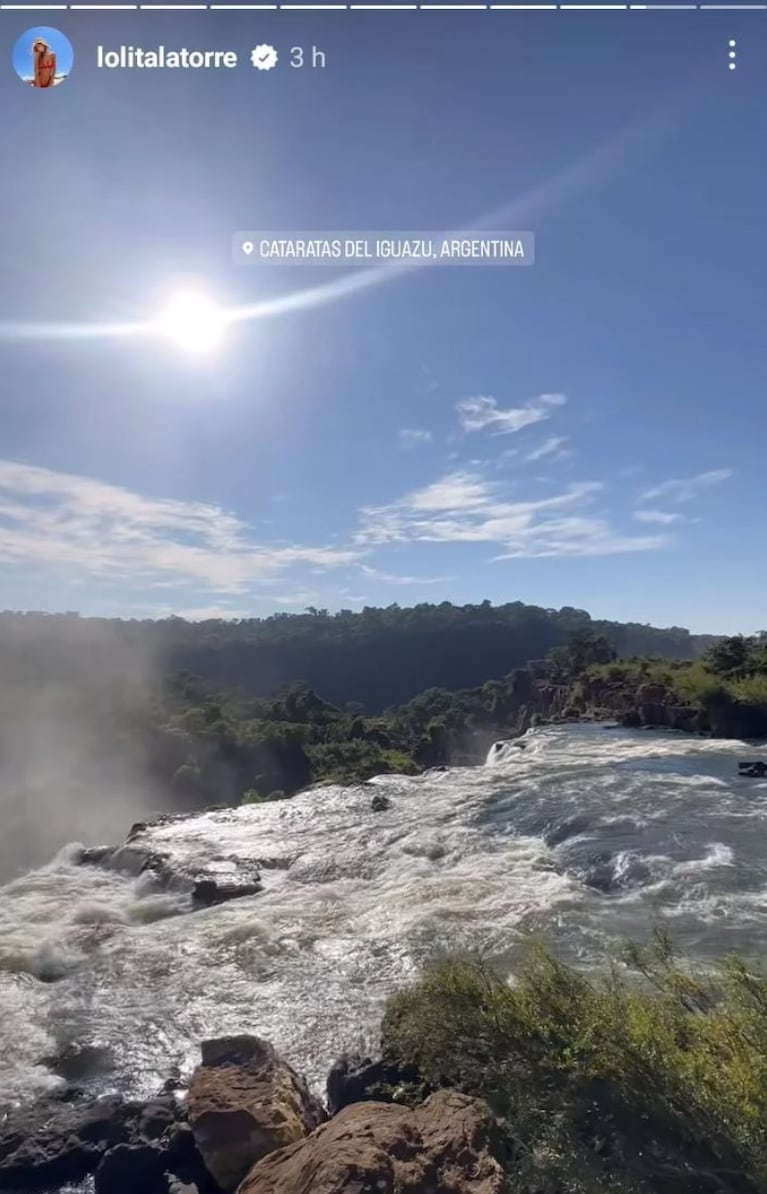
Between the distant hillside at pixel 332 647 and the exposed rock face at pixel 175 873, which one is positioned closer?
the exposed rock face at pixel 175 873

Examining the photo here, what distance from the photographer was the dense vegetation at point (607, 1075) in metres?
5.53

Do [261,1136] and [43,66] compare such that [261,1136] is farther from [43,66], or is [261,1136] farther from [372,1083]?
[43,66]

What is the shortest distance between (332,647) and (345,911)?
11865 centimetres

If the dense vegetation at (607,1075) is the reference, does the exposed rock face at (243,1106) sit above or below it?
below

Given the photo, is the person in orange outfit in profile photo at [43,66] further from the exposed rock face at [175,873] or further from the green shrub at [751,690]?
the green shrub at [751,690]

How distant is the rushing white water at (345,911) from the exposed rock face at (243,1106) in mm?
1145

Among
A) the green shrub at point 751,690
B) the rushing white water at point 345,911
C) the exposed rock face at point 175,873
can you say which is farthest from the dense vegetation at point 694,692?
the exposed rock face at point 175,873

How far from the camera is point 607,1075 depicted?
622 centimetres

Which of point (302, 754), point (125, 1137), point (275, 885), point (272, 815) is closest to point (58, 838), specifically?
point (302, 754)

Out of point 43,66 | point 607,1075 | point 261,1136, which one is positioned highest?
point 43,66

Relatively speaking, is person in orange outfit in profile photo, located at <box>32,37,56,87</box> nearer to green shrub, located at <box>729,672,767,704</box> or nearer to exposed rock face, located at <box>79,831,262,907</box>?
exposed rock face, located at <box>79,831,262,907</box>

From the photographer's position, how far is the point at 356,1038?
35.9ft

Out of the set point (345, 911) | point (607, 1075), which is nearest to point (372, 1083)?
point (607, 1075)

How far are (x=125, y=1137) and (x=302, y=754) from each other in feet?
151
